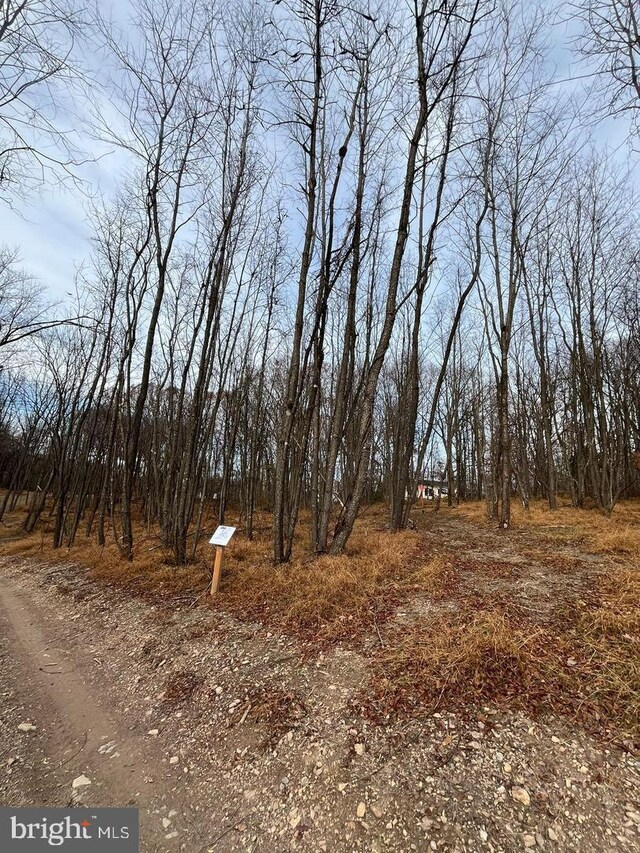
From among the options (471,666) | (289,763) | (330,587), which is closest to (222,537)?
(330,587)

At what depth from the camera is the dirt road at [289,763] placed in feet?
5.93

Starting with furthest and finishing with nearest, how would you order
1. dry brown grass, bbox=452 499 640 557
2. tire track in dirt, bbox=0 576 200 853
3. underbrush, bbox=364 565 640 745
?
dry brown grass, bbox=452 499 640 557, underbrush, bbox=364 565 640 745, tire track in dirt, bbox=0 576 200 853

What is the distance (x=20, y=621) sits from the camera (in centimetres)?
525

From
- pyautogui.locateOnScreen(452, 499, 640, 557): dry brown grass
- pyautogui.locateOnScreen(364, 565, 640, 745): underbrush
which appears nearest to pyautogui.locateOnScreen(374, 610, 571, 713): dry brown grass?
pyautogui.locateOnScreen(364, 565, 640, 745): underbrush

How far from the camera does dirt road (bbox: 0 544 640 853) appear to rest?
71.1 inches

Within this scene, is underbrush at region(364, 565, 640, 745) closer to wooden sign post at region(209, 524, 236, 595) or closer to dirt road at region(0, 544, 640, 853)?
dirt road at region(0, 544, 640, 853)

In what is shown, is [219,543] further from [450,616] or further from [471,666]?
[471,666]

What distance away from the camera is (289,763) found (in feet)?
7.50

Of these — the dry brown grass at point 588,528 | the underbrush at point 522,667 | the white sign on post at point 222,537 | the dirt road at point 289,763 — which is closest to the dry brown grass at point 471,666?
the underbrush at point 522,667

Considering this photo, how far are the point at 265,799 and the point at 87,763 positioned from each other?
4.35ft

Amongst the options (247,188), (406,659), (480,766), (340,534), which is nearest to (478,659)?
(406,659)

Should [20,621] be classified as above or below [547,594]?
below

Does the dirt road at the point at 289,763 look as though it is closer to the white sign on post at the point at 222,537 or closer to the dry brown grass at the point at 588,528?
the white sign on post at the point at 222,537

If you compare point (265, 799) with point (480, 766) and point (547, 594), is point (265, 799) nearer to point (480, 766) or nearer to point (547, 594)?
point (480, 766)
